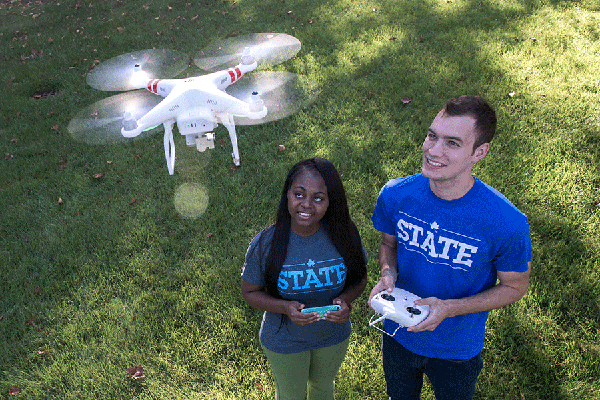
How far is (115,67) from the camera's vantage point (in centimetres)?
418

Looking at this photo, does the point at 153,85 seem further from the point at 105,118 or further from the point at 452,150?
the point at 452,150

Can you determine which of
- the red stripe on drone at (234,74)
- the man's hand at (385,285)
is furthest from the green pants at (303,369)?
the red stripe on drone at (234,74)

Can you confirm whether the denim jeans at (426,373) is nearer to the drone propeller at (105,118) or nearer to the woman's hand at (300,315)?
the woman's hand at (300,315)

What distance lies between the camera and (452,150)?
6.40ft

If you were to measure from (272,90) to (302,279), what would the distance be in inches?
90.9

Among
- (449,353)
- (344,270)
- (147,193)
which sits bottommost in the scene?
(147,193)

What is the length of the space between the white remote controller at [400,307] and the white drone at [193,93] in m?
A: 2.44

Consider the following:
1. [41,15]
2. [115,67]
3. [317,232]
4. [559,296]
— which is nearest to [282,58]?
[115,67]

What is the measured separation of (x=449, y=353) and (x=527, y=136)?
13.3ft

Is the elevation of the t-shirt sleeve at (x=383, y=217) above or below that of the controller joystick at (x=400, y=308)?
above

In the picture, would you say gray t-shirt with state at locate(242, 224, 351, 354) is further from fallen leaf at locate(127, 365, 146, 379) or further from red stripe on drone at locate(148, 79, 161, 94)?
red stripe on drone at locate(148, 79, 161, 94)

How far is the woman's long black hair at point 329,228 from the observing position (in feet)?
7.41

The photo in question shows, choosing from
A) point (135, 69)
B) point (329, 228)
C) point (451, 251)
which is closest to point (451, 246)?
point (451, 251)

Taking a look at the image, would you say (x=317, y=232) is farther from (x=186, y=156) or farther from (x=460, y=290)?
(x=186, y=156)
